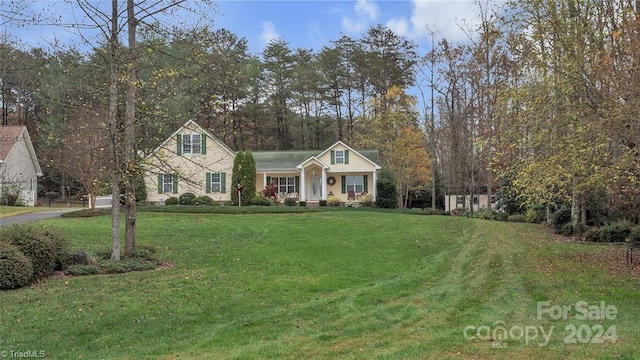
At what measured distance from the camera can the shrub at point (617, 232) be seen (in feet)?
52.2

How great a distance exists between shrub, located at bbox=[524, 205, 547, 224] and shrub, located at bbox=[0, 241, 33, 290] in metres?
22.7

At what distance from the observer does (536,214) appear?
80.4ft

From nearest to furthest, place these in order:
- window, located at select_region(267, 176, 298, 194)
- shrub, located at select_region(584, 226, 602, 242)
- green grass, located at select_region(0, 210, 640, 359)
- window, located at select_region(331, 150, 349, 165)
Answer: green grass, located at select_region(0, 210, 640, 359) → shrub, located at select_region(584, 226, 602, 242) → window, located at select_region(331, 150, 349, 165) → window, located at select_region(267, 176, 298, 194)

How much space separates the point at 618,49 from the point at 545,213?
16389 millimetres

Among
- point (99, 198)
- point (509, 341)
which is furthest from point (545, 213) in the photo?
point (99, 198)

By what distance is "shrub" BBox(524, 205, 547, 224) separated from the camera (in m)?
24.4

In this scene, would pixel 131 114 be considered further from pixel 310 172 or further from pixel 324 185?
pixel 310 172

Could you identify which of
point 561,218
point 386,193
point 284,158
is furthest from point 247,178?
point 561,218

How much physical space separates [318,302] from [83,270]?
493 cm

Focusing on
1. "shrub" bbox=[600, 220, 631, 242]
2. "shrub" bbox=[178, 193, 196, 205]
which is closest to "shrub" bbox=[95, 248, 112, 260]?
"shrub" bbox=[600, 220, 631, 242]

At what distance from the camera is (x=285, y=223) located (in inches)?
746

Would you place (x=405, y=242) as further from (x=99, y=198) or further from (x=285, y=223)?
(x=99, y=198)

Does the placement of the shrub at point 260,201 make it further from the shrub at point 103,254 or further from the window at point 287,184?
the shrub at point 103,254

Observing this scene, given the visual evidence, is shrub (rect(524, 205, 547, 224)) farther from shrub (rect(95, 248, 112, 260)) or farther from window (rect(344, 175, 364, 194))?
shrub (rect(95, 248, 112, 260))
